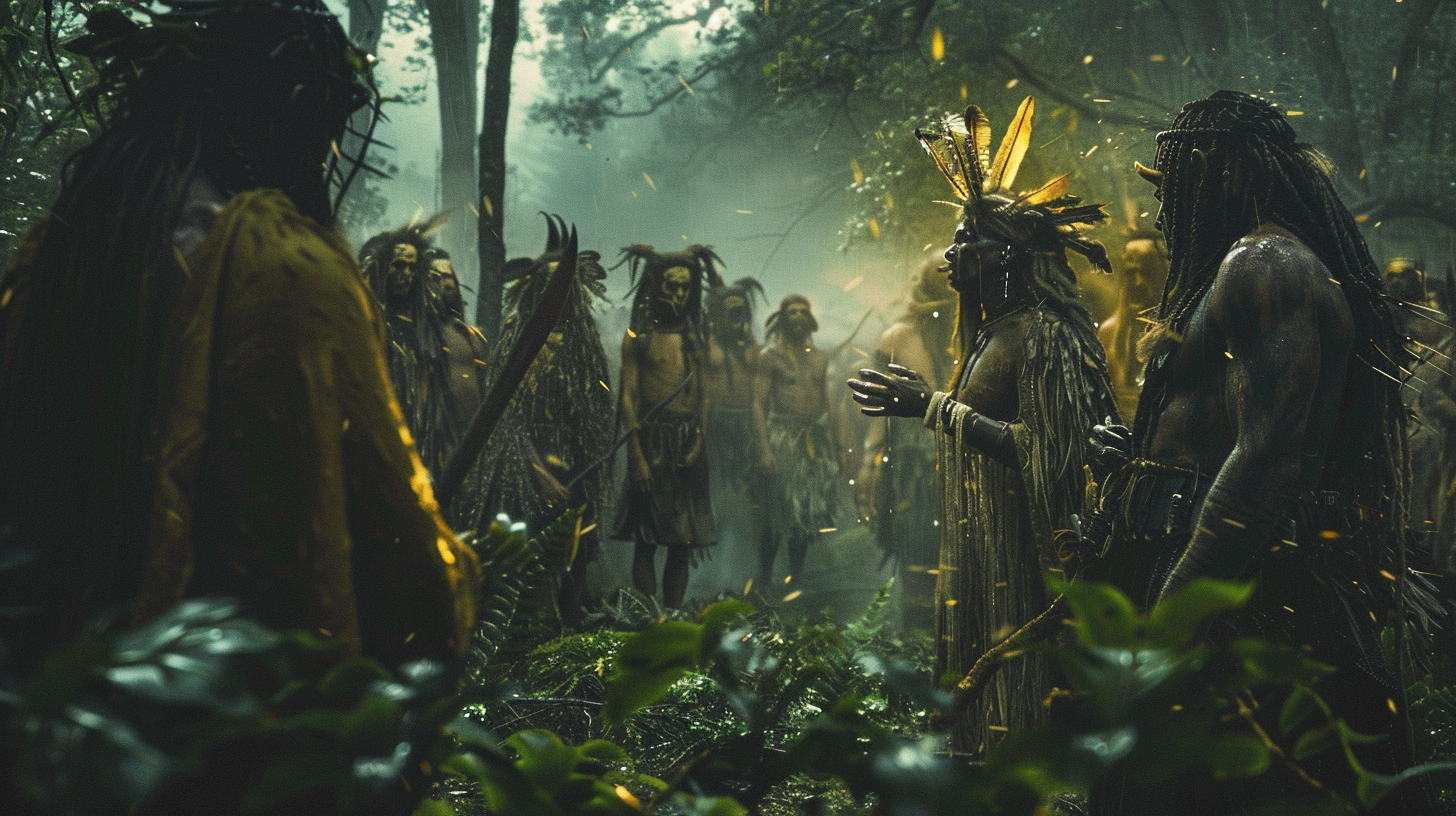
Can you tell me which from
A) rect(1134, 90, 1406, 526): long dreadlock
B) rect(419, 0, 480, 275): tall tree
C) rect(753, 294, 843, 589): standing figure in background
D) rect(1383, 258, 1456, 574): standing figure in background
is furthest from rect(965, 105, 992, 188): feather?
rect(419, 0, 480, 275): tall tree

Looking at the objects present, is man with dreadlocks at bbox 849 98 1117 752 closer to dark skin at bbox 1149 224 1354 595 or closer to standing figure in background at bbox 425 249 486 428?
dark skin at bbox 1149 224 1354 595

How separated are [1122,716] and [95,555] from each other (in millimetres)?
1212

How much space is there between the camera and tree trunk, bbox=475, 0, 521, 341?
7.08 meters

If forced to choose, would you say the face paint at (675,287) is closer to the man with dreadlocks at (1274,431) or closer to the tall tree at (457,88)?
the tall tree at (457,88)

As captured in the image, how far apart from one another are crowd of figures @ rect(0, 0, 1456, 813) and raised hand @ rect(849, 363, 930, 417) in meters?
0.01

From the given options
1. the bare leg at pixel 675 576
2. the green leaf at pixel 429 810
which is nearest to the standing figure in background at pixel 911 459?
the bare leg at pixel 675 576

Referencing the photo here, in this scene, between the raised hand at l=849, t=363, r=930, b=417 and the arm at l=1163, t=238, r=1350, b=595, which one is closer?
the arm at l=1163, t=238, r=1350, b=595

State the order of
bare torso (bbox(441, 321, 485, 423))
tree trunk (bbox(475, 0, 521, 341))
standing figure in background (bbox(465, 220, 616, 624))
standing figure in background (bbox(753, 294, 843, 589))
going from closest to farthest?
1. bare torso (bbox(441, 321, 485, 423))
2. standing figure in background (bbox(465, 220, 616, 624))
3. tree trunk (bbox(475, 0, 521, 341))
4. standing figure in background (bbox(753, 294, 843, 589))

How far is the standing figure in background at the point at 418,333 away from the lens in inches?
220

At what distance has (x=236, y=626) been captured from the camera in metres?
1.00

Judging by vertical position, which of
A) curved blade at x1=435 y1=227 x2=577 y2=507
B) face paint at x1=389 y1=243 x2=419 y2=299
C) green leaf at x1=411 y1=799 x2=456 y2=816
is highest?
face paint at x1=389 y1=243 x2=419 y2=299

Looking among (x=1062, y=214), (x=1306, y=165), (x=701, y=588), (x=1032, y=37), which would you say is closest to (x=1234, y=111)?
(x=1306, y=165)

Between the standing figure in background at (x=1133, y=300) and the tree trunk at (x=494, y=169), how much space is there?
400 cm

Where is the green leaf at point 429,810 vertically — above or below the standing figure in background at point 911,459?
below
